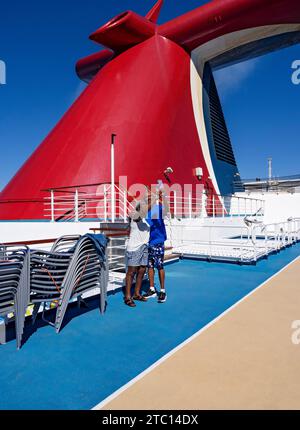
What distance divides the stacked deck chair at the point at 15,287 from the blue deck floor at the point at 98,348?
0.30 meters

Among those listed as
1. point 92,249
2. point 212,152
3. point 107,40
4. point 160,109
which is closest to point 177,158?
point 160,109

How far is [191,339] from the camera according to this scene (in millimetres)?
2311

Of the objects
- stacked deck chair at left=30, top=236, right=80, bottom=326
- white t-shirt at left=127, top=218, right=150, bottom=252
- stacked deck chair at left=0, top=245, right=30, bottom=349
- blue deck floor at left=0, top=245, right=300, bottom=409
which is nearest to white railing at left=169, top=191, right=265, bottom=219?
white t-shirt at left=127, top=218, right=150, bottom=252

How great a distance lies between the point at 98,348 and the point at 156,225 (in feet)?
5.36

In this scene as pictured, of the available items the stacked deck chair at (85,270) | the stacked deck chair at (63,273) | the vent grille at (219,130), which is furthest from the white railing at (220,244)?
the vent grille at (219,130)

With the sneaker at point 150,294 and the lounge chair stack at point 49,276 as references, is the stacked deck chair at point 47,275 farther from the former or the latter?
the sneaker at point 150,294

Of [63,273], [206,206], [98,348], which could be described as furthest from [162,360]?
[206,206]

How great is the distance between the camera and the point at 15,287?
218cm

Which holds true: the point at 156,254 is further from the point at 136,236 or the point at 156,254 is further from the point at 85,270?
the point at 85,270

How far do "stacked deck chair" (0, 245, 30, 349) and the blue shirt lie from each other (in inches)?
63.2

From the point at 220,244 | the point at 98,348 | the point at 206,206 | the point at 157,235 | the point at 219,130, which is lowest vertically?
the point at 98,348

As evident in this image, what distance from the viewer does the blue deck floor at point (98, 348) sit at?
5.47 feet
